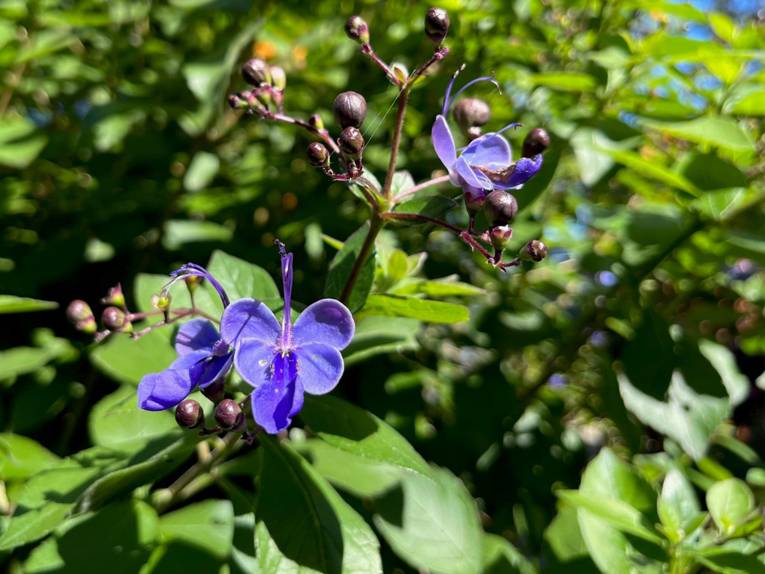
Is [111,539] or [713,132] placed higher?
[713,132]

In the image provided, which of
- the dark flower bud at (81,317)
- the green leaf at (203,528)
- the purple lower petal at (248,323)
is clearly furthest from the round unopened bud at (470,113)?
the green leaf at (203,528)

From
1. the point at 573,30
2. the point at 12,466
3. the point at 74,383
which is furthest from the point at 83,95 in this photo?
the point at 573,30

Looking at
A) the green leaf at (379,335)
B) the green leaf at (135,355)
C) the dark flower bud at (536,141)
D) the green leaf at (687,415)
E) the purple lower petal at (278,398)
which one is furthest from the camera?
the green leaf at (687,415)

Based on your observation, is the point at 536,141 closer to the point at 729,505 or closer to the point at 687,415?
the point at 729,505

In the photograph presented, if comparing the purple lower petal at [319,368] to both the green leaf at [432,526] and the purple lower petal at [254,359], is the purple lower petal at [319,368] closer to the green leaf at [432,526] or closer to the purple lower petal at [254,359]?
the purple lower petal at [254,359]

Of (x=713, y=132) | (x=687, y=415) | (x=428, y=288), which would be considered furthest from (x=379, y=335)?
(x=687, y=415)

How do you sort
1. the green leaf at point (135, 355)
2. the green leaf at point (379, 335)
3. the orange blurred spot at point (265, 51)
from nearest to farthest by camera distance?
1. the green leaf at point (379, 335)
2. the green leaf at point (135, 355)
3. the orange blurred spot at point (265, 51)

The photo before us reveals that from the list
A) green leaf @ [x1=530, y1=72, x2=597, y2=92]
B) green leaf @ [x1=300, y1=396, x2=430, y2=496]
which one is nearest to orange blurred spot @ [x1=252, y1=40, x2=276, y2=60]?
green leaf @ [x1=530, y1=72, x2=597, y2=92]
